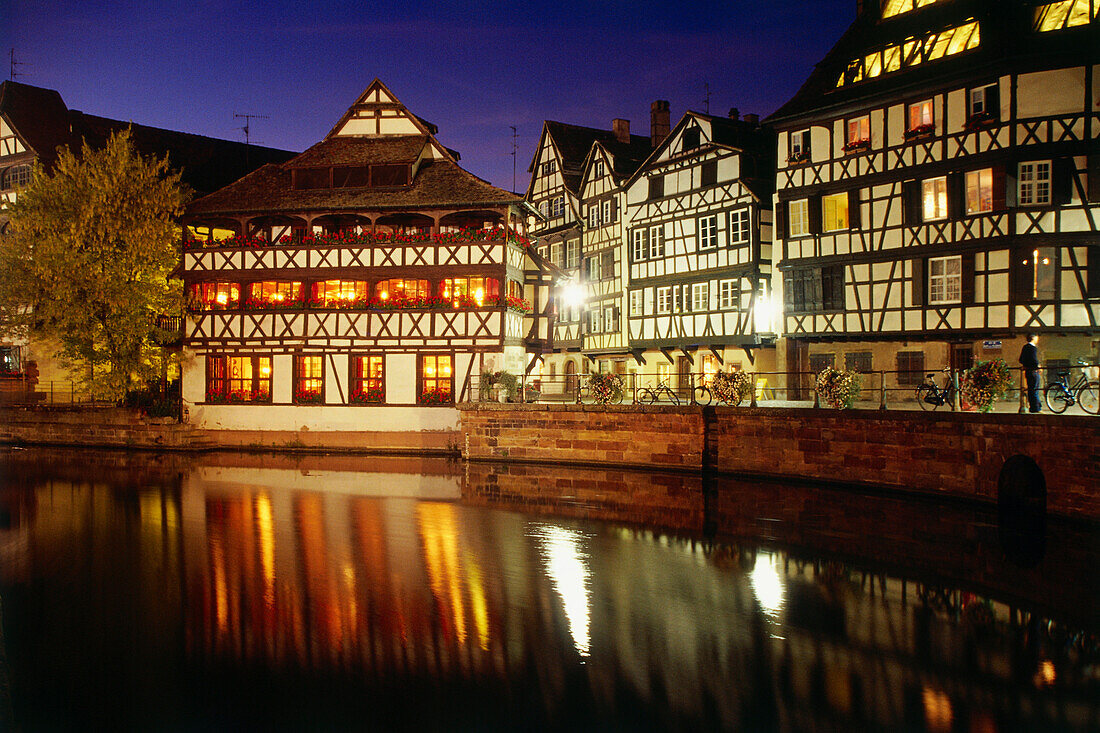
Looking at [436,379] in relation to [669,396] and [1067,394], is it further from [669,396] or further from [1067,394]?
[1067,394]

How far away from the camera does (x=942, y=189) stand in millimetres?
27609

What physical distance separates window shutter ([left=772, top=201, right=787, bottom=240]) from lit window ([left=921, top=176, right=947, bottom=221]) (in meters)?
5.49

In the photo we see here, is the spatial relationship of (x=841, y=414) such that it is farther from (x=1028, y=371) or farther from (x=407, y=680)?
(x=407, y=680)

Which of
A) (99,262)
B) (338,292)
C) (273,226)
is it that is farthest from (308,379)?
(99,262)

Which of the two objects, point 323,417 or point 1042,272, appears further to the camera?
point 323,417

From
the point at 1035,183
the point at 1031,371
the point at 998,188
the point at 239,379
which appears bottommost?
the point at 1031,371

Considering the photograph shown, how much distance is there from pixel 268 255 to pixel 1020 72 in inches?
1047

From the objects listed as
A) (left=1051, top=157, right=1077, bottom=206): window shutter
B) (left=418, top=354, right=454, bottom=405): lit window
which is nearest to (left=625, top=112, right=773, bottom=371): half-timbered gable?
(left=1051, top=157, right=1077, bottom=206): window shutter

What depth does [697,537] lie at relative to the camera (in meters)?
17.6

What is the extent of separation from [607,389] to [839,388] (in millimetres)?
7329

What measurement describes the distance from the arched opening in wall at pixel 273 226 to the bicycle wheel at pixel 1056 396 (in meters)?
25.7

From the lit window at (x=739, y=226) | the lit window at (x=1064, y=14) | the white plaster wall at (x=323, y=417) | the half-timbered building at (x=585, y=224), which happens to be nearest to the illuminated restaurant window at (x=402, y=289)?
the white plaster wall at (x=323, y=417)

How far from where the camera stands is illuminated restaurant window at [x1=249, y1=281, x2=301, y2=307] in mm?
31594

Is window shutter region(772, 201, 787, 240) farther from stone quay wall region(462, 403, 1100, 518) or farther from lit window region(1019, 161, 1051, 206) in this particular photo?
stone quay wall region(462, 403, 1100, 518)
